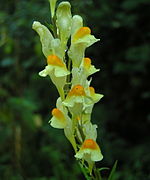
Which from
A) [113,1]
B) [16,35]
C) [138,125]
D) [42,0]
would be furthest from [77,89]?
[138,125]

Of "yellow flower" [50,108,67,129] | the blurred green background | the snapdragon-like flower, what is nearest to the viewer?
the snapdragon-like flower

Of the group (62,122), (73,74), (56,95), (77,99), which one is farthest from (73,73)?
(56,95)

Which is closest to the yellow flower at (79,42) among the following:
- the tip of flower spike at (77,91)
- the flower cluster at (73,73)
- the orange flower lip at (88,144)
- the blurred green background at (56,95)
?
the flower cluster at (73,73)

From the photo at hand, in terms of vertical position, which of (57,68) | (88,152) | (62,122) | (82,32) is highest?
(82,32)

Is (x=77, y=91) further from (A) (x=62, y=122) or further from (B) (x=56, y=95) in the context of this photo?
(B) (x=56, y=95)

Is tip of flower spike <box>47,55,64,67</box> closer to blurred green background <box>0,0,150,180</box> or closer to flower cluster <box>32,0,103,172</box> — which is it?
flower cluster <box>32,0,103,172</box>

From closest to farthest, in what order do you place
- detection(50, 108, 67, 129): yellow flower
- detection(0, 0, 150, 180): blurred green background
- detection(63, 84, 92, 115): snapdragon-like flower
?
1. detection(63, 84, 92, 115): snapdragon-like flower
2. detection(50, 108, 67, 129): yellow flower
3. detection(0, 0, 150, 180): blurred green background

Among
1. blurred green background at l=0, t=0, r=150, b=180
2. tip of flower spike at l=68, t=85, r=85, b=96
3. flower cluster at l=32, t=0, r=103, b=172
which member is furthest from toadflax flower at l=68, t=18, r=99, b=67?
blurred green background at l=0, t=0, r=150, b=180
